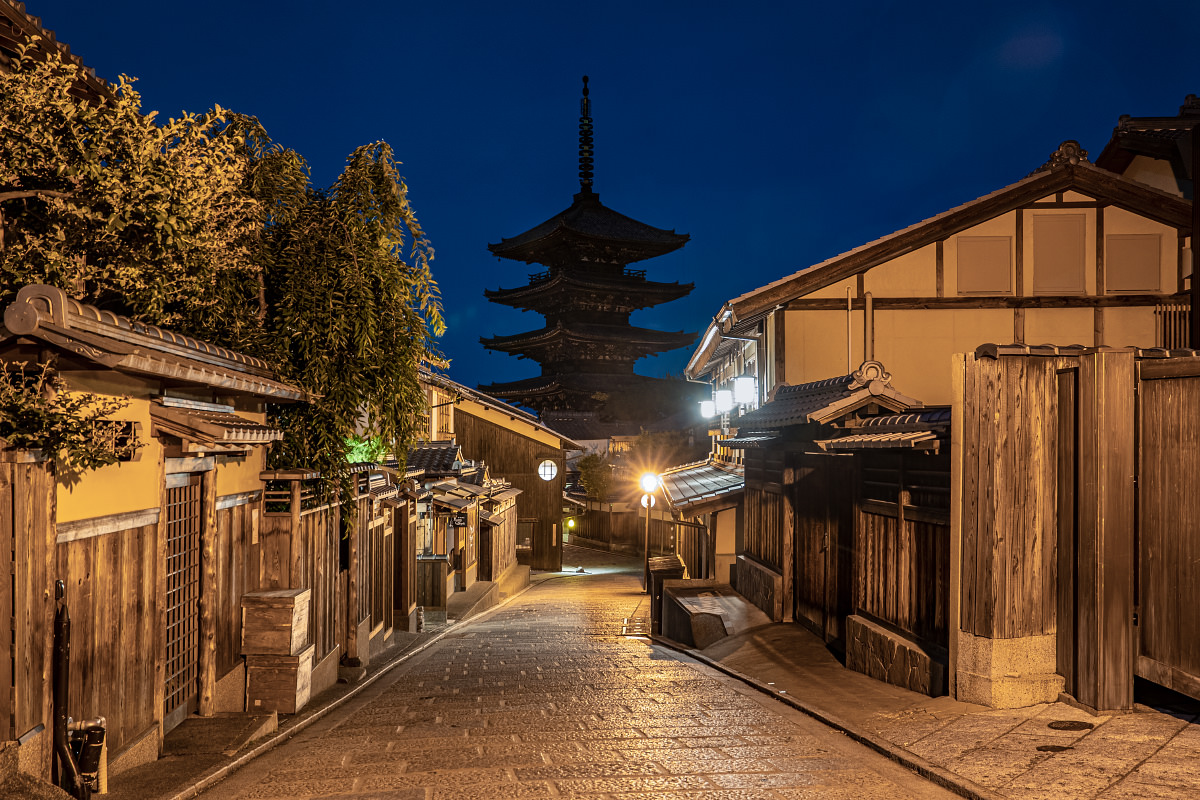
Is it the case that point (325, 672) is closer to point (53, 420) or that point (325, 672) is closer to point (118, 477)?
point (118, 477)

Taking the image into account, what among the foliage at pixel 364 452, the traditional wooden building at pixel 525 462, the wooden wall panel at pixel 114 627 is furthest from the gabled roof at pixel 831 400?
the traditional wooden building at pixel 525 462

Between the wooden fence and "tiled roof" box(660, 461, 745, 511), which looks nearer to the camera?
the wooden fence

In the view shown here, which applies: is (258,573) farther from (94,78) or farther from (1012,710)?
(1012,710)

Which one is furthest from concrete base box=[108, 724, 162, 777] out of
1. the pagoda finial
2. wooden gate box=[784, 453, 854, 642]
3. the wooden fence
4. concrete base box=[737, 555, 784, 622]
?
the pagoda finial

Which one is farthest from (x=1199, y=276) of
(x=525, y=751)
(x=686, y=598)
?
(x=525, y=751)

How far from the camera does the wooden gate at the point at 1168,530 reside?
6695mm

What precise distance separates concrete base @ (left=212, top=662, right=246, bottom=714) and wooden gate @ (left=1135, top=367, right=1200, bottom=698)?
8628 mm

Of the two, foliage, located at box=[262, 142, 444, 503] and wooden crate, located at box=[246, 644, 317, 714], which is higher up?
foliage, located at box=[262, 142, 444, 503]

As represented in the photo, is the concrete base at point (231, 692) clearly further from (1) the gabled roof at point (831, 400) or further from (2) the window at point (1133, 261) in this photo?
(2) the window at point (1133, 261)

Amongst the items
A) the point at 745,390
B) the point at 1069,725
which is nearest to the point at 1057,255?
the point at 745,390

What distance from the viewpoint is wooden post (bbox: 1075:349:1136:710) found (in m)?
7.16

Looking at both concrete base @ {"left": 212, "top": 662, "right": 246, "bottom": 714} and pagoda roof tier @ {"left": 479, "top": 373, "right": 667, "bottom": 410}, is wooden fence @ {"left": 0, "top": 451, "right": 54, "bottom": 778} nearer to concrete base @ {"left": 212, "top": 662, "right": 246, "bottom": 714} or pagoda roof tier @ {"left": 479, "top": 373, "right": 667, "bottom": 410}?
concrete base @ {"left": 212, "top": 662, "right": 246, "bottom": 714}

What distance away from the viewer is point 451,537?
22578 millimetres

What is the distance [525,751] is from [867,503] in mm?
5585
